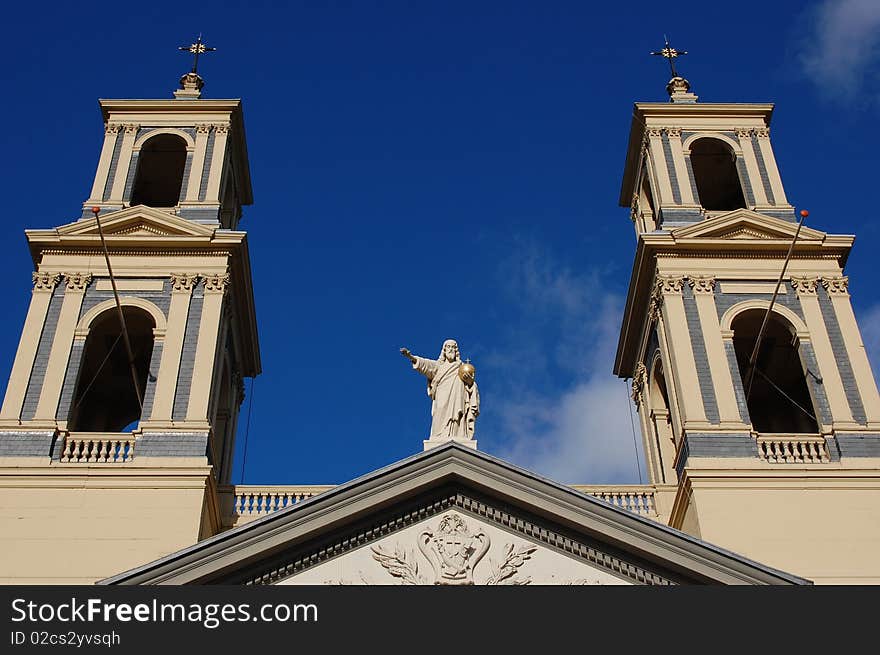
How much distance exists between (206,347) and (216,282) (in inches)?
80.8

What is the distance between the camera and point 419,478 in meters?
21.7

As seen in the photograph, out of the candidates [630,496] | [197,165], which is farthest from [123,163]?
[630,496]

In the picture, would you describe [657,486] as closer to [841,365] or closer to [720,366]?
[720,366]

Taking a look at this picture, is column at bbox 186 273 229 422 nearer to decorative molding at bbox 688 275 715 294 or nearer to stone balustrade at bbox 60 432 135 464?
stone balustrade at bbox 60 432 135 464

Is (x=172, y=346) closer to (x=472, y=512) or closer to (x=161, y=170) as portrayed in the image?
(x=161, y=170)

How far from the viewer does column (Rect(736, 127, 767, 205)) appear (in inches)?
1293

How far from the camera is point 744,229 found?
1238 inches

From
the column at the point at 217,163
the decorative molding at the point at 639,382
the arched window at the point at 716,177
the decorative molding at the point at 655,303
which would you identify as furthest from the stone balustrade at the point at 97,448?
the arched window at the point at 716,177

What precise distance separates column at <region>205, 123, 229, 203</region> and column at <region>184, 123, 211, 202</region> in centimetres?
25

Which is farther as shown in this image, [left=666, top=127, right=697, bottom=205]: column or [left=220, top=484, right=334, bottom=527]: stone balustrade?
[left=666, top=127, right=697, bottom=205]: column

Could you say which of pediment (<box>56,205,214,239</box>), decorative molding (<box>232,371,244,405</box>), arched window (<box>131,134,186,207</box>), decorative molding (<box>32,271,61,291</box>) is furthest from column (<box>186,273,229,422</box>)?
arched window (<box>131,134,186,207</box>)

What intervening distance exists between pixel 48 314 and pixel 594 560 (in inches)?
603

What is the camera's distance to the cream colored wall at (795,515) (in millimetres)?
25641

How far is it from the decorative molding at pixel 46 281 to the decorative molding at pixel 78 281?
0.26 meters
